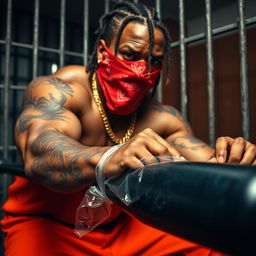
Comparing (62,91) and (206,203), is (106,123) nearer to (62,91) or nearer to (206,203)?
(62,91)

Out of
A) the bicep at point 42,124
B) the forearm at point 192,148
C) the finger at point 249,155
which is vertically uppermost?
the bicep at point 42,124

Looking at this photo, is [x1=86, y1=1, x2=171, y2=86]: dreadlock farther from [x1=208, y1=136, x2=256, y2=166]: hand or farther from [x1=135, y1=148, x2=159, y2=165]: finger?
[x1=135, y1=148, x2=159, y2=165]: finger

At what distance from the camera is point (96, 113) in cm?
119

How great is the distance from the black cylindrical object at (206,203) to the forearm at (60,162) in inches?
8.2

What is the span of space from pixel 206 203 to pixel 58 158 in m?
0.42

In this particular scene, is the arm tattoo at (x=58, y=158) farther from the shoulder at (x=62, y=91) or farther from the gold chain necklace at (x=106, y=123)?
the gold chain necklace at (x=106, y=123)

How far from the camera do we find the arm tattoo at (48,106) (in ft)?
2.82

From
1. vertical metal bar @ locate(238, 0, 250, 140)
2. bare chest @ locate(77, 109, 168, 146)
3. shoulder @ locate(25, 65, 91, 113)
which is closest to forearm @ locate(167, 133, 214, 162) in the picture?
bare chest @ locate(77, 109, 168, 146)

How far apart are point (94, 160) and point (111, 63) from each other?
74 centimetres

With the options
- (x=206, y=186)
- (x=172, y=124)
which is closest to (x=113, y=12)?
(x=172, y=124)

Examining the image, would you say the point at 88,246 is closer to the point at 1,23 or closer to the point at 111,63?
the point at 111,63

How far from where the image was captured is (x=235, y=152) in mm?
625

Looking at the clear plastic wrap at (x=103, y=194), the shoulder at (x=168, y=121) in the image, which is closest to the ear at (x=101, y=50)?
the shoulder at (x=168, y=121)

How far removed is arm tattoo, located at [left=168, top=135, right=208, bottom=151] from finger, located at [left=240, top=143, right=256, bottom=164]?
1.62 ft
